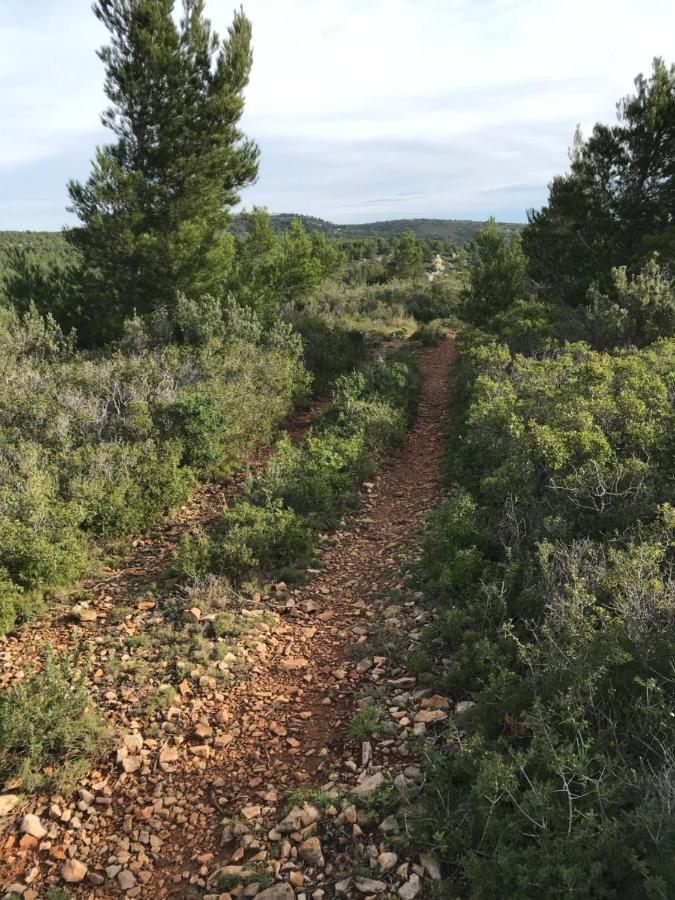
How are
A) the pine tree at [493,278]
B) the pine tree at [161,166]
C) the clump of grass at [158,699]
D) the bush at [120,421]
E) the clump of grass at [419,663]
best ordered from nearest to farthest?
the clump of grass at [158,699]
the clump of grass at [419,663]
the bush at [120,421]
the pine tree at [161,166]
the pine tree at [493,278]

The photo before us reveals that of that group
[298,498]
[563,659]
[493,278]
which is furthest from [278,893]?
[493,278]

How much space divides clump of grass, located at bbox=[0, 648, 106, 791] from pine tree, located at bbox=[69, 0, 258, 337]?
11.7 meters

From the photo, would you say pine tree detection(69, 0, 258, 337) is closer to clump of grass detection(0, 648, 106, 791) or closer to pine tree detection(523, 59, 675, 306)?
pine tree detection(523, 59, 675, 306)

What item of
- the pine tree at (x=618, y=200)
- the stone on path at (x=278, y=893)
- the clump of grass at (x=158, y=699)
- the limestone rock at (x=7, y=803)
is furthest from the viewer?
the pine tree at (x=618, y=200)

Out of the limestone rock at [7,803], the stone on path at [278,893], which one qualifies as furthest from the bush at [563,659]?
the limestone rock at [7,803]

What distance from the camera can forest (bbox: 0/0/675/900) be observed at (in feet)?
9.29

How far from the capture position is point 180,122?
13086 millimetres

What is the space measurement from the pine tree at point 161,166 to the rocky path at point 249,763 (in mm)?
10246

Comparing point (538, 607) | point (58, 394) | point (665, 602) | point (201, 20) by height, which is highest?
point (201, 20)

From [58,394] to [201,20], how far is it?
1070cm

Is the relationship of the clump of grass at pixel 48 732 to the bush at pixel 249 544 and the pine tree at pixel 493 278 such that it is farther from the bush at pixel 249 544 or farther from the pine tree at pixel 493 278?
the pine tree at pixel 493 278

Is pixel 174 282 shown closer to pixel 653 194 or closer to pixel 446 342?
pixel 446 342

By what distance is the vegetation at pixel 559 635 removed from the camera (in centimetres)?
244

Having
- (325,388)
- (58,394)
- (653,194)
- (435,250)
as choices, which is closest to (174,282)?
(325,388)
